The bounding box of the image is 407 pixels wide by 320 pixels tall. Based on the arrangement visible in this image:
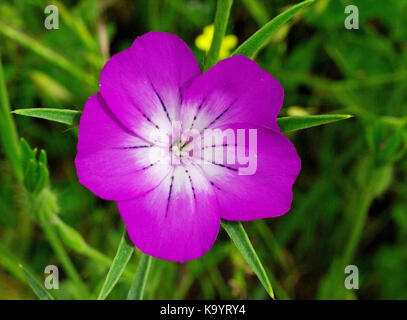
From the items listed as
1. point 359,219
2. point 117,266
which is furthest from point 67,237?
point 359,219

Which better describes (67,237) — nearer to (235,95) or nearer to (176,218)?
(176,218)

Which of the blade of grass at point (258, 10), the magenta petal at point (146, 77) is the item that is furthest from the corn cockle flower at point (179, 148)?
the blade of grass at point (258, 10)

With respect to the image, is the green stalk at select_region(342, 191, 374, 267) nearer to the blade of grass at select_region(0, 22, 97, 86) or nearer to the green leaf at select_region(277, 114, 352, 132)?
the green leaf at select_region(277, 114, 352, 132)

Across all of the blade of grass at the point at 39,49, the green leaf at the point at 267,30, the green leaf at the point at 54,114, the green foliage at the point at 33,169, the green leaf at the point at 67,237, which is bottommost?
the green leaf at the point at 67,237

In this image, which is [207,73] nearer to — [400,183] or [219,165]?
[219,165]

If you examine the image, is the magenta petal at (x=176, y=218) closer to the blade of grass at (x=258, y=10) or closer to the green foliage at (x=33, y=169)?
the green foliage at (x=33, y=169)
